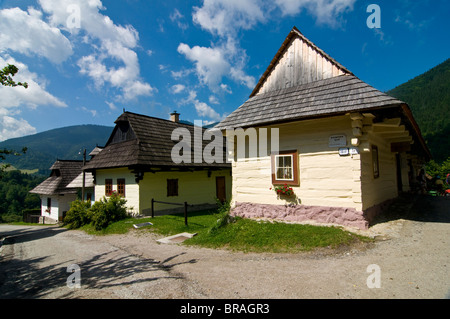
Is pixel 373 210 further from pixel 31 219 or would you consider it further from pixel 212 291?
pixel 31 219

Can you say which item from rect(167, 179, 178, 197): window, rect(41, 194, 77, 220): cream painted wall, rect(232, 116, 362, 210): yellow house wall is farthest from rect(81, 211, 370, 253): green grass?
rect(41, 194, 77, 220): cream painted wall

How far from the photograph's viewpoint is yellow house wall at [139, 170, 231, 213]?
41.5 ft

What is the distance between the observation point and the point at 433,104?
58.9 metres

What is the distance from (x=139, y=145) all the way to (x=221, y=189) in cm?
682

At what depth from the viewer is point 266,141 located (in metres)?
7.95

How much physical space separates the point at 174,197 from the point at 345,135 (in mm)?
10309

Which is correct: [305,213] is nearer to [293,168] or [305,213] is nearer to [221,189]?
[293,168]

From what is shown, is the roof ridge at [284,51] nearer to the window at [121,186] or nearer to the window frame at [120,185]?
the window frame at [120,185]

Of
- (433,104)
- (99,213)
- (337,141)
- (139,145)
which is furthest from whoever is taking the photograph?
(433,104)

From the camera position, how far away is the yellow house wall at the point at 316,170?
641 cm
